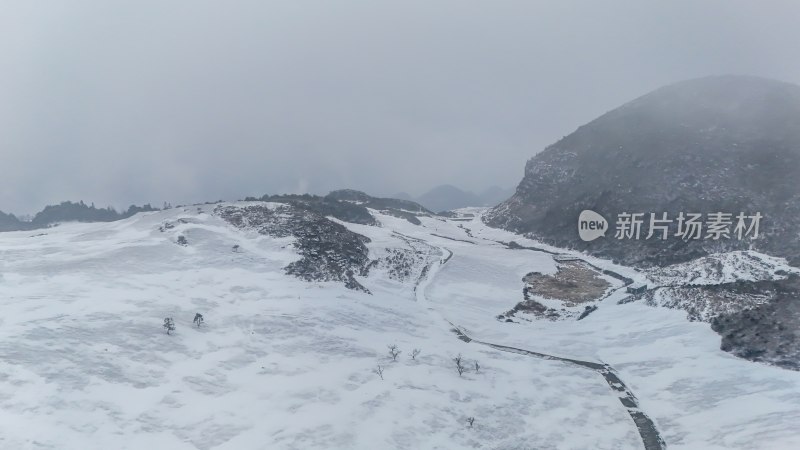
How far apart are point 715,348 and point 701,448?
1096 cm

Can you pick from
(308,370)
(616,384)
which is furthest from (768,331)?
(308,370)

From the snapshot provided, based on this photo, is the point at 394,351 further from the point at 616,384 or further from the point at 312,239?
the point at 312,239

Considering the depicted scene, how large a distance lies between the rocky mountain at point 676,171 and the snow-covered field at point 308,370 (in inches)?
1083

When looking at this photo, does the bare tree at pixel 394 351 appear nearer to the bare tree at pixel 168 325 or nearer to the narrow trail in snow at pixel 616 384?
the narrow trail in snow at pixel 616 384

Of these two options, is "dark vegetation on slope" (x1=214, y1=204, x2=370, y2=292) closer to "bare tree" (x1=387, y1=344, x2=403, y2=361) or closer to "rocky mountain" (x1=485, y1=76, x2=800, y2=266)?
"bare tree" (x1=387, y1=344, x2=403, y2=361)

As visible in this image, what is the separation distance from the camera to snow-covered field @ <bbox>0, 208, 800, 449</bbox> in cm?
2036

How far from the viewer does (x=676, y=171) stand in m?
71.3

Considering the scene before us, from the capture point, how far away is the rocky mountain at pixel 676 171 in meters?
58.1

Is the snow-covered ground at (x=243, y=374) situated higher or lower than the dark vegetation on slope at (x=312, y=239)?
lower

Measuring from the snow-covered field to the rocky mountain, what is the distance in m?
27.5

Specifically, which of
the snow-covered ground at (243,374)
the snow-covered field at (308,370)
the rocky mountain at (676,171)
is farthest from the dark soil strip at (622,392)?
the rocky mountain at (676,171)

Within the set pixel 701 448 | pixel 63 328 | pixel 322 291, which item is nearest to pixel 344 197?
pixel 322 291

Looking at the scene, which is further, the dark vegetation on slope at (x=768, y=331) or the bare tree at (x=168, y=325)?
the bare tree at (x=168, y=325)

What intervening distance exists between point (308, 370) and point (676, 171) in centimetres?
6722
